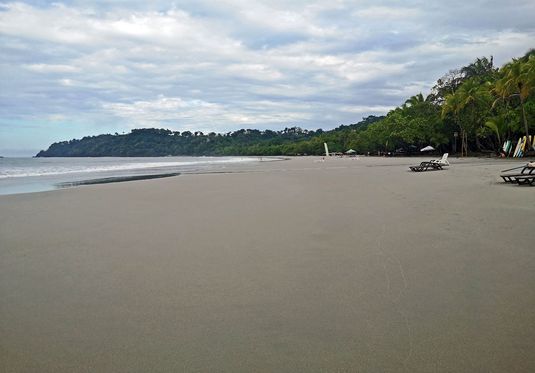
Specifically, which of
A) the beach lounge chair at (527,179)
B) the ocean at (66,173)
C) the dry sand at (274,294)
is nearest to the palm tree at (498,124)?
the ocean at (66,173)

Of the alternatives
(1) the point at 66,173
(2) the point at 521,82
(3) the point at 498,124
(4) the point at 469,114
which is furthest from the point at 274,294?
(4) the point at 469,114

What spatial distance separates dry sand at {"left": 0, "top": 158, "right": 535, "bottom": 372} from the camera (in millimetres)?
2762

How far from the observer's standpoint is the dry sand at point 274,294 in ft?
9.06

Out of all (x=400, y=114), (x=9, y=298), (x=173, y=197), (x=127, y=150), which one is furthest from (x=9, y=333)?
(x=127, y=150)

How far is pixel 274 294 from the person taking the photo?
153 inches

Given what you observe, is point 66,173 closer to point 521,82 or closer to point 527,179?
point 527,179

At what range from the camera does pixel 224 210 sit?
9203 mm

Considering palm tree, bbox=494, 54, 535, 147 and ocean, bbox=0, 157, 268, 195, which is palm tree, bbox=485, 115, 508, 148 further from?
ocean, bbox=0, 157, 268, 195

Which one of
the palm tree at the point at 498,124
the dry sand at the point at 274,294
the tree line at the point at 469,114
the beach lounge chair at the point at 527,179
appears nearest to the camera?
the dry sand at the point at 274,294

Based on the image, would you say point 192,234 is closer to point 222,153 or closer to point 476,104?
point 476,104

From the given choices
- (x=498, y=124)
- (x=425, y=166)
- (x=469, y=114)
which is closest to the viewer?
(x=425, y=166)

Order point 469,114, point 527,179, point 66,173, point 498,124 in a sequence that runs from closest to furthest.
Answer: point 527,179, point 66,173, point 498,124, point 469,114

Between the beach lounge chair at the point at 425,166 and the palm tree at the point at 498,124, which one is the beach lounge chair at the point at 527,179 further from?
the palm tree at the point at 498,124

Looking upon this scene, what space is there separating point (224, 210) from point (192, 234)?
2547mm
